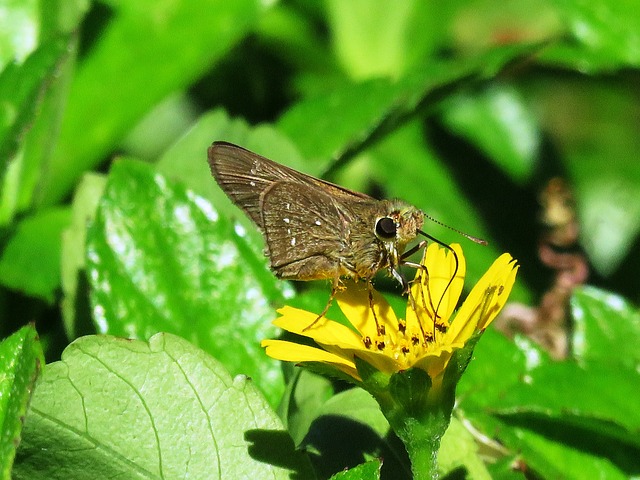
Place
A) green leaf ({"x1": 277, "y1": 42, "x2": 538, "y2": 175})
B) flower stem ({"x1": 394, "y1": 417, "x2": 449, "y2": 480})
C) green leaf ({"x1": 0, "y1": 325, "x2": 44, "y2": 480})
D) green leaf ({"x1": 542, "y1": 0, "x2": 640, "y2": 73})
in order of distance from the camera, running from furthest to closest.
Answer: green leaf ({"x1": 542, "y1": 0, "x2": 640, "y2": 73}) < green leaf ({"x1": 277, "y1": 42, "x2": 538, "y2": 175}) < flower stem ({"x1": 394, "y1": 417, "x2": 449, "y2": 480}) < green leaf ({"x1": 0, "y1": 325, "x2": 44, "y2": 480})

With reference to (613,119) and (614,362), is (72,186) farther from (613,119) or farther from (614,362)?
(613,119)

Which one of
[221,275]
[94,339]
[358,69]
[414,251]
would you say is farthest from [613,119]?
[94,339]

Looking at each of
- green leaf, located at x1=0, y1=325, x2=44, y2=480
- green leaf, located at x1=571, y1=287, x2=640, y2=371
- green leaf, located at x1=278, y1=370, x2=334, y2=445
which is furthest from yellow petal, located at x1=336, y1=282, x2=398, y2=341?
green leaf, located at x1=0, y1=325, x2=44, y2=480

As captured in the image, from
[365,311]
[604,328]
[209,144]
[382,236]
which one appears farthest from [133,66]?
[604,328]

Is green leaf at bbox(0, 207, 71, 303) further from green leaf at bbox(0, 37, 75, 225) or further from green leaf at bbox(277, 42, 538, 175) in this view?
green leaf at bbox(277, 42, 538, 175)

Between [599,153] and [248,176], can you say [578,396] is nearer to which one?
[248,176]

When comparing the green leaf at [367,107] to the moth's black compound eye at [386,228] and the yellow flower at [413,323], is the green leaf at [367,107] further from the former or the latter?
the yellow flower at [413,323]

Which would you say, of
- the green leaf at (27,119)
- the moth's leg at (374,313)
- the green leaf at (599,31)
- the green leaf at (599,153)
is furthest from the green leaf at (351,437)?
the green leaf at (599,153)
